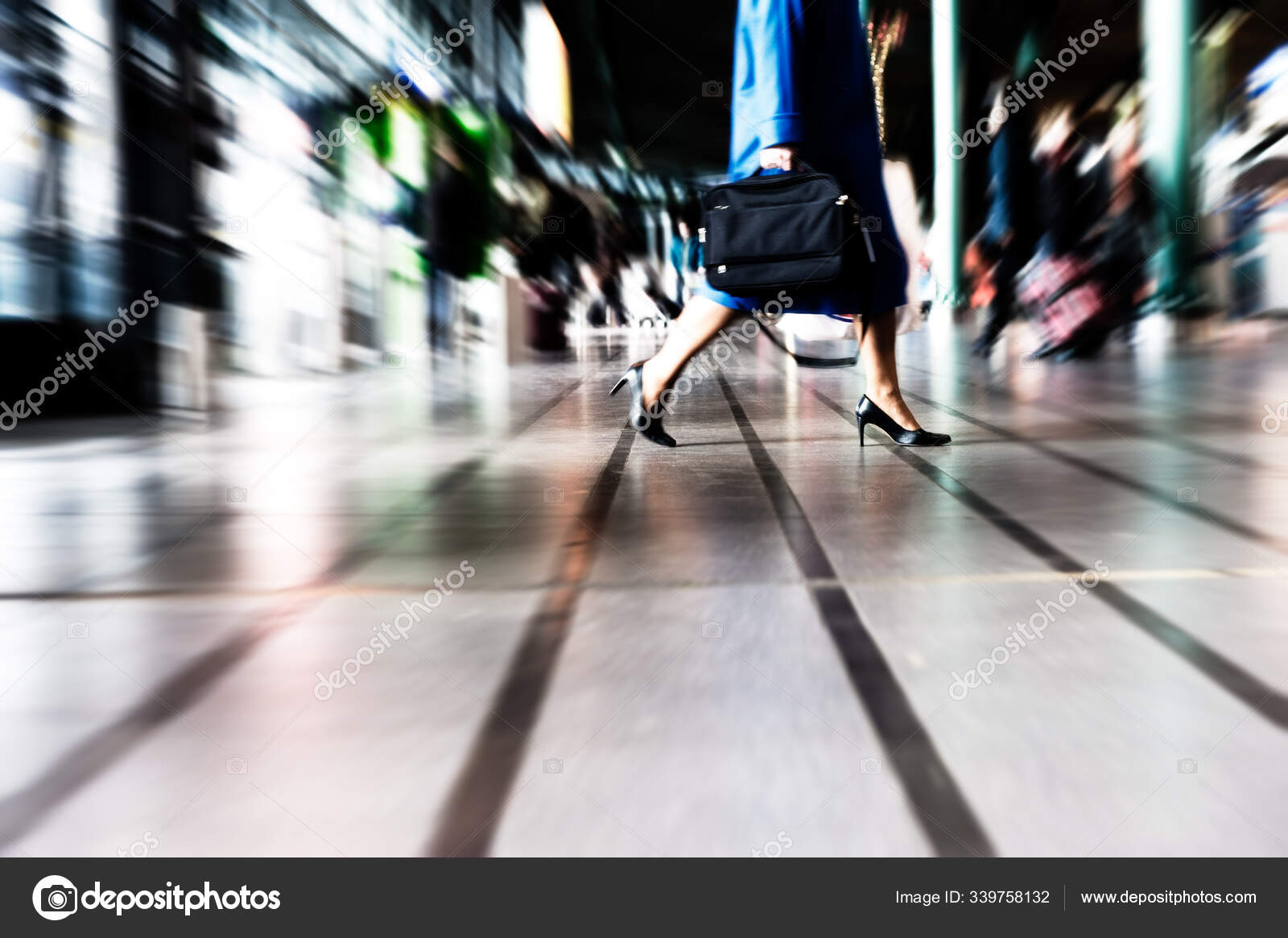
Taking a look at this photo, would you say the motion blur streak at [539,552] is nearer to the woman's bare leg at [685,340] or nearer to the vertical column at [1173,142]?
the woman's bare leg at [685,340]

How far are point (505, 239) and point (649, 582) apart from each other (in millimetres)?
10588

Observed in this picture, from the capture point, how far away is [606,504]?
7.59 feet

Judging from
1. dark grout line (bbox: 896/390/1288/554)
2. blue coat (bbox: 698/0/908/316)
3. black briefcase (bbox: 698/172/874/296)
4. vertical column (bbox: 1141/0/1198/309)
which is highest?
vertical column (bbox: 1141/0/1198/309)

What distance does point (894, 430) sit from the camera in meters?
3.13

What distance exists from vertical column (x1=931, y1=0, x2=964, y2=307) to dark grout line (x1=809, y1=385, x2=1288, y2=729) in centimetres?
1277

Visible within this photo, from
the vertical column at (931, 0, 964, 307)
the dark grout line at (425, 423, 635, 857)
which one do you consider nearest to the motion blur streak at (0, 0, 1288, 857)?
the dark grout line at (425, 423, 635, 857)

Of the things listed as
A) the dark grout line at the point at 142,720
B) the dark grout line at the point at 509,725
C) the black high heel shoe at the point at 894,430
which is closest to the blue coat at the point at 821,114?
the black high heel shoe at the point at 894,430

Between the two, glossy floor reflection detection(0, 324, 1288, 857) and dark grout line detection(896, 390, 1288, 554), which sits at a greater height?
dark grout line detection(896, 390, 1288, 554)

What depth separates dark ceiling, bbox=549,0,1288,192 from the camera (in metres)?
11.9

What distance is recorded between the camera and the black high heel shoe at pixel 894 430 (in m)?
3.10

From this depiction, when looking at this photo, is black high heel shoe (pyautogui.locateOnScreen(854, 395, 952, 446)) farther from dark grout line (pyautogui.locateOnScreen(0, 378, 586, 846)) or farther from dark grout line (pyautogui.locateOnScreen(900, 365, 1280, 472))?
dark grout line (pyautogui.locateOnScreen(0, 378, 586, 846))

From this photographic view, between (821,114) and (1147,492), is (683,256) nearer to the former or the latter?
(821,114)
